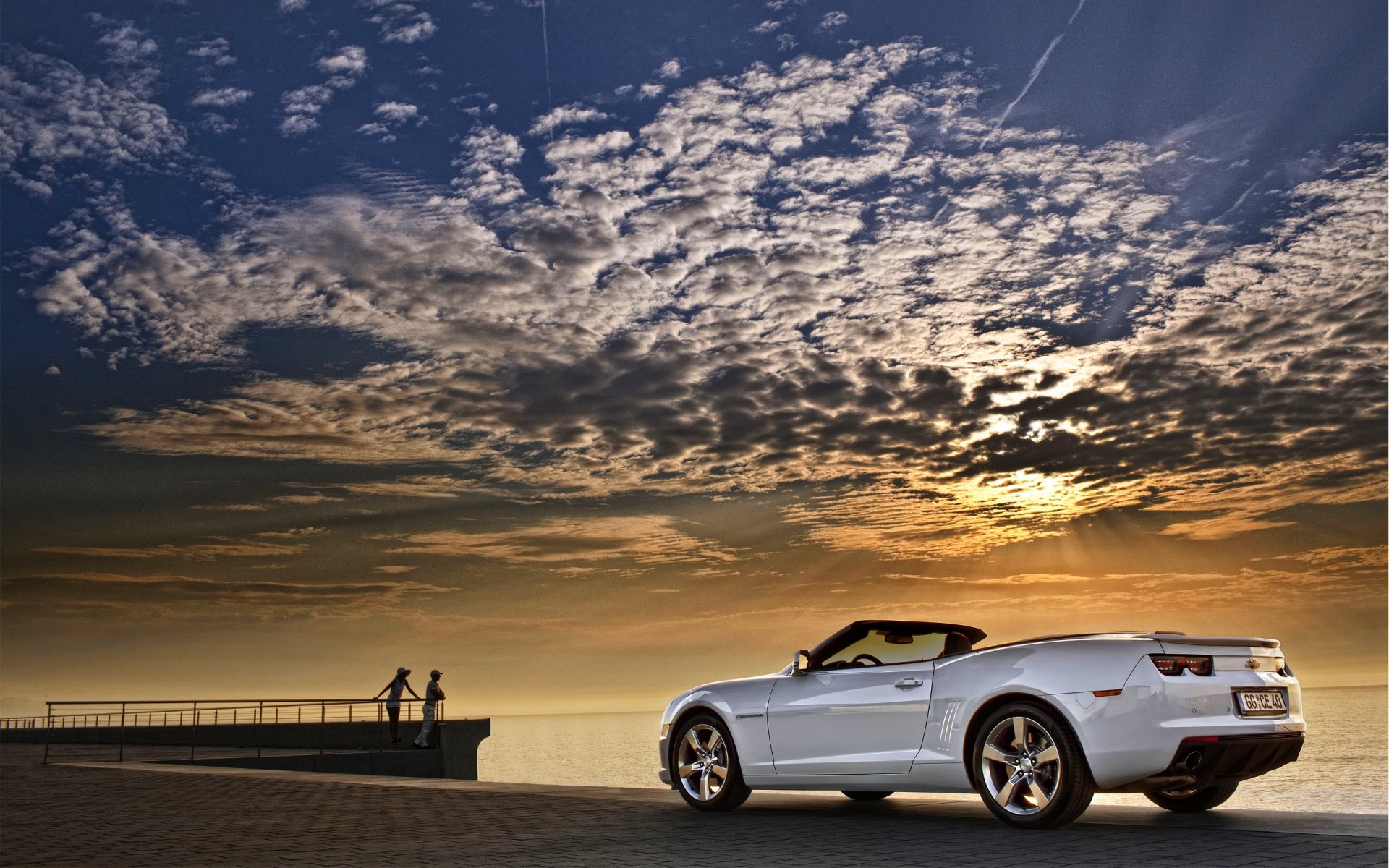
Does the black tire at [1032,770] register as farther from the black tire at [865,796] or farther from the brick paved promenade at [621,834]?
the black tire at [865,796]

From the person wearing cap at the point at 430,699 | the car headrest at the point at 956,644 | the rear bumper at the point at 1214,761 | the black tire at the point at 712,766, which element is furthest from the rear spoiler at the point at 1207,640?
the person wearing cap at the point at 430,699

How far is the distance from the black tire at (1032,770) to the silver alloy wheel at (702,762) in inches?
97.7

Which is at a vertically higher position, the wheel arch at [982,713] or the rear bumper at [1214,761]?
the wheel arch at [982,713]

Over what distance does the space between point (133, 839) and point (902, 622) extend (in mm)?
6110

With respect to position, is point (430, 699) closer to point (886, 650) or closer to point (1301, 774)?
point (886, 650)

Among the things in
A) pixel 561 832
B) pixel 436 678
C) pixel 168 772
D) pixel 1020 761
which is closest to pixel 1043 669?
pixel 1020 761

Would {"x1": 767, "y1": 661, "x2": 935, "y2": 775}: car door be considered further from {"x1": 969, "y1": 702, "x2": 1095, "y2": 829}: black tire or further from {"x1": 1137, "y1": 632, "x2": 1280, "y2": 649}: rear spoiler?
{"x1": 1137, "y1": 632, "x2": 1280, "y2": 649}: rear spoiler

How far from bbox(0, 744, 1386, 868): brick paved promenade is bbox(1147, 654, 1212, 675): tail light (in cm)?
97

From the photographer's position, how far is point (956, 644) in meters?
8.98

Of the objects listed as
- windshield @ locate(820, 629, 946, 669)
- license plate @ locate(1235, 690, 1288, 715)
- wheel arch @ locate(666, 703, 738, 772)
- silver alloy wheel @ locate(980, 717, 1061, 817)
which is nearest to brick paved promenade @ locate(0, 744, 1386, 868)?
silver alloy wheel @ locate(980, 717, 1061, 817)

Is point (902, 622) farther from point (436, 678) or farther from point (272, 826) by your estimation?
point (436, 678)

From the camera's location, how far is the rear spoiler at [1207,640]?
7.48m

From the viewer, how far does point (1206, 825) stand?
7789 mm

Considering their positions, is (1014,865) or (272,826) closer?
(1014,865)
